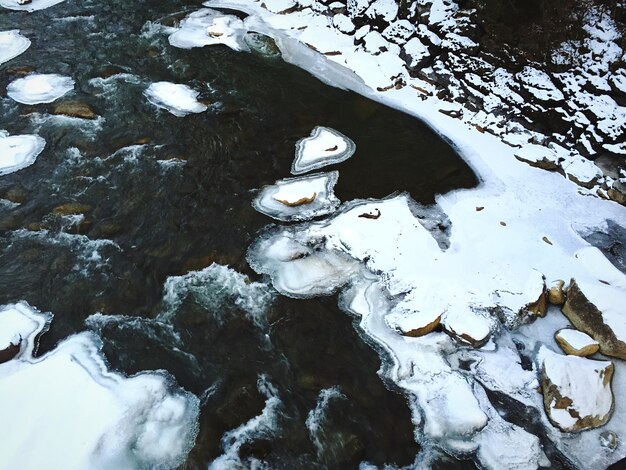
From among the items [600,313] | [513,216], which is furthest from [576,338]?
[513,216]

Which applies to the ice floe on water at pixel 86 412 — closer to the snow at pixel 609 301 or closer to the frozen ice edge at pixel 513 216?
the frozen ice edge at pixel 513 216

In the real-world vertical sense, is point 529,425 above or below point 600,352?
below

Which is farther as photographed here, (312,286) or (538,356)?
(312,286)

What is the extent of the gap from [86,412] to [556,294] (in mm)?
6339

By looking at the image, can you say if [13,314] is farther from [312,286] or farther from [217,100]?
[217,100]

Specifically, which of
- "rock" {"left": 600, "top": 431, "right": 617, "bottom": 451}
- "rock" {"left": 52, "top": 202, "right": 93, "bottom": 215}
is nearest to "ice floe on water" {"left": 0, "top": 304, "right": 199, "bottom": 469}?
"rock" {"left": 52, "top": 202, "right": 93, "bottom": 215}

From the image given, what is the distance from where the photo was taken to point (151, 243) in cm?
771

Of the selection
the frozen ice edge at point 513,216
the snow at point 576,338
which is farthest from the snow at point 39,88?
the snow at point 576,338

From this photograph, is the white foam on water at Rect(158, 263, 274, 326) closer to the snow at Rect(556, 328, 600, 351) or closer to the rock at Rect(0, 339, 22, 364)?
the rock at Rect(0, 339, 22, 364)

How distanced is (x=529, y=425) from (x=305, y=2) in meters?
12.2

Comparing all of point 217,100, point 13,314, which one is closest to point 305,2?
point 217,100

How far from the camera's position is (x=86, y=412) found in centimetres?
561

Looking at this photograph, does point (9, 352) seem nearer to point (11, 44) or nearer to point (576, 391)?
point (576, 391)

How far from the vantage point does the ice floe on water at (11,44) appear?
39.1 feet
